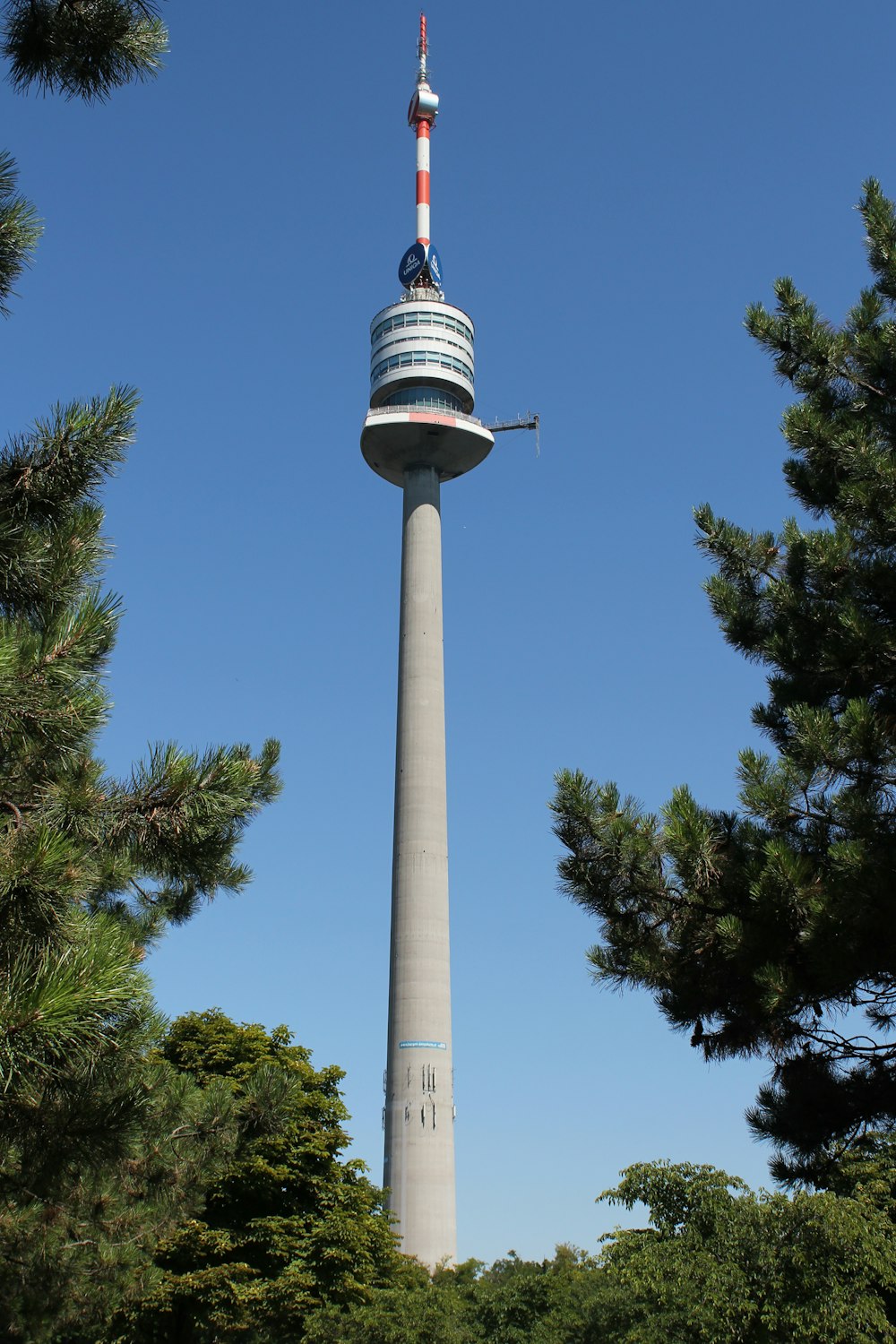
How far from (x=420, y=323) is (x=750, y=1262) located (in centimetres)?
6593

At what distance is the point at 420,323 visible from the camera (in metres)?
77.9

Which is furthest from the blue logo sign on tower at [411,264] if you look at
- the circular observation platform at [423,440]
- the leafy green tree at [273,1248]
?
the leafy green tree at [273,1248]

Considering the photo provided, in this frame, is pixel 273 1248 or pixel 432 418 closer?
pixel 273 1248

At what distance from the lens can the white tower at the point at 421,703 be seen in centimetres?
5794

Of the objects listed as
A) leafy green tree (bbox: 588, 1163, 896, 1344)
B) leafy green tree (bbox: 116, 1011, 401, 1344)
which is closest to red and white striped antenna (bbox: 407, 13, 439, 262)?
leafy green tree (bbox: 116, 1011, 401, 1344)

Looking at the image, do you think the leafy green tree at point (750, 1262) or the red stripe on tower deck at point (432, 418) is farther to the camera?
the red stripe on tower deck at point (432, 418)

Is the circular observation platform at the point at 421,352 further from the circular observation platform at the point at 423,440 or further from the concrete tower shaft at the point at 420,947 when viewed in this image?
the concrete tower shaft at the point at 420,947

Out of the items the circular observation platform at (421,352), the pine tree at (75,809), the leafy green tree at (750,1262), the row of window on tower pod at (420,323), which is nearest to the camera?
the pine tree at (75,809)

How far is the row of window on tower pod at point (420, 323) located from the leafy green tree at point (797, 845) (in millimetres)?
65889

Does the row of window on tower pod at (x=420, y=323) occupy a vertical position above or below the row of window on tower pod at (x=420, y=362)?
above

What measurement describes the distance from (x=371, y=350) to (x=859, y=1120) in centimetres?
7212

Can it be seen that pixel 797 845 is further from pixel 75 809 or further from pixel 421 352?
pixel 421 352

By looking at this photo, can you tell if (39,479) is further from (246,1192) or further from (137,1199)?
(246,1192)

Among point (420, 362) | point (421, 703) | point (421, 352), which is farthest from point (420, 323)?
point (421, 703)
